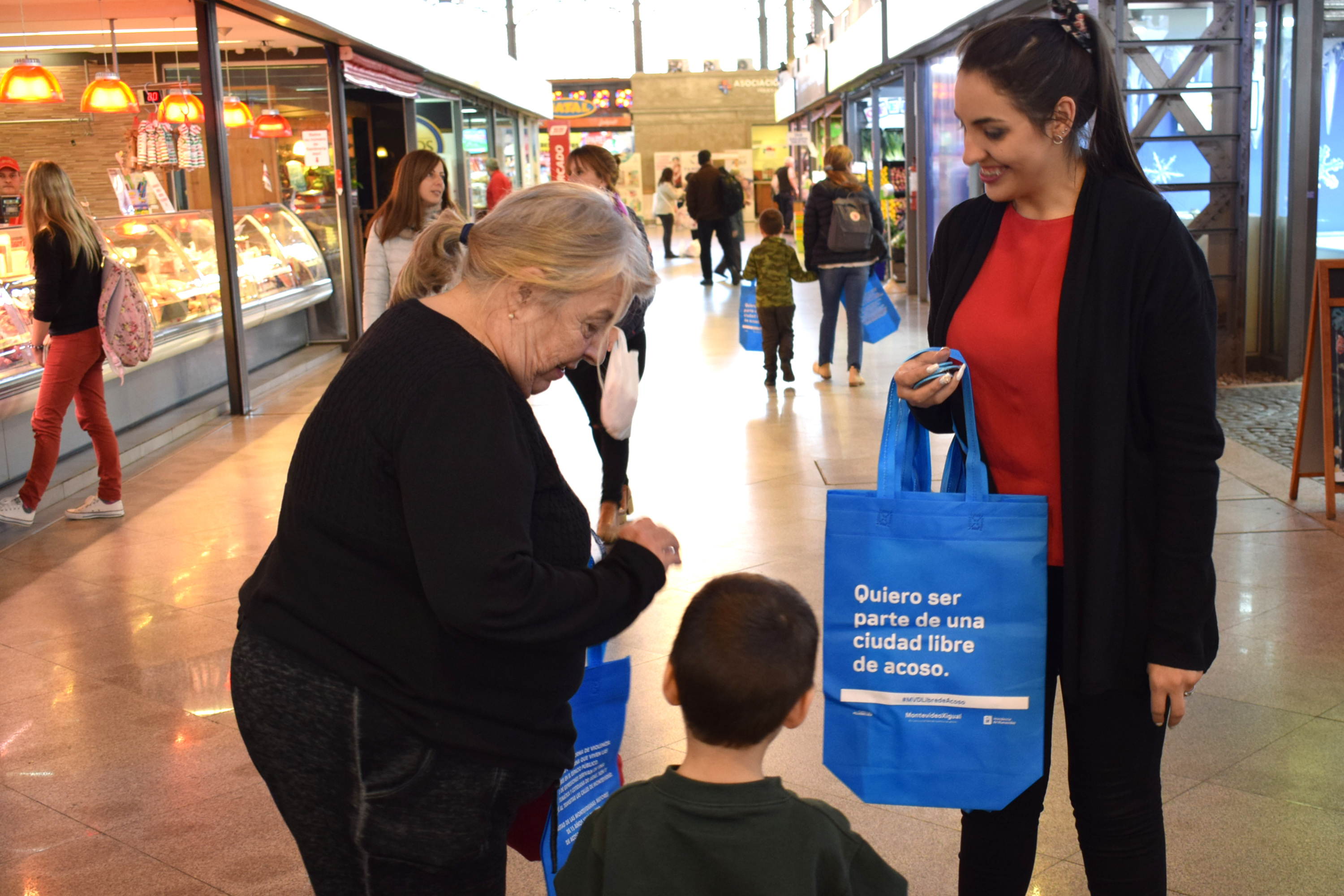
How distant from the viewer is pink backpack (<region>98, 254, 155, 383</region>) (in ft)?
18.2

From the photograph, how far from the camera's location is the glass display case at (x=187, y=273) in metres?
6.12

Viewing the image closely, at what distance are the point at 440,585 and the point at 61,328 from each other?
16.3ft

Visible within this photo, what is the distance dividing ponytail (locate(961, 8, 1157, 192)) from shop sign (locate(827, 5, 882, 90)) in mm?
12444

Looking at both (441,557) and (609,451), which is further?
(609,451)

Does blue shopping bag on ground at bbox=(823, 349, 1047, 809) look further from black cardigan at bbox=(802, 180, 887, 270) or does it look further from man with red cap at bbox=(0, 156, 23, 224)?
man with red cap at bbox=(0, 156, 23, 224)

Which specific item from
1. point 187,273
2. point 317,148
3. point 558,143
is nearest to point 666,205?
point 558,143

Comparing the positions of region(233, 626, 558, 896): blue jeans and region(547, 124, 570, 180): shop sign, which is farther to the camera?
region(547, 124, 570, 180): shop sign

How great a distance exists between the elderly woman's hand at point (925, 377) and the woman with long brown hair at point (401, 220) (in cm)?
399

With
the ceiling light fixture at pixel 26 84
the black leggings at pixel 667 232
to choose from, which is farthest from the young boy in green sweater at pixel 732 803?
the black leggings at pixel 667 232

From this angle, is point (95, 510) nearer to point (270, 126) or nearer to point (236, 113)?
point (236, 113)

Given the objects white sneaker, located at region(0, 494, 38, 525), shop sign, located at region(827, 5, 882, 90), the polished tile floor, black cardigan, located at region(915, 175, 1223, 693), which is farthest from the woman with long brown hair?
shop sign, located at region(827, 5, 882, 90)

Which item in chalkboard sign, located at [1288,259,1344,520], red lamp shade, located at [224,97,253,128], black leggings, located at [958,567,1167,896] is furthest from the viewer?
red lamp shade, located at [224,97,253,128]

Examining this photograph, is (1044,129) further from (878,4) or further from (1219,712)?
(878,4)

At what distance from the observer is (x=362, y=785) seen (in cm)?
145
